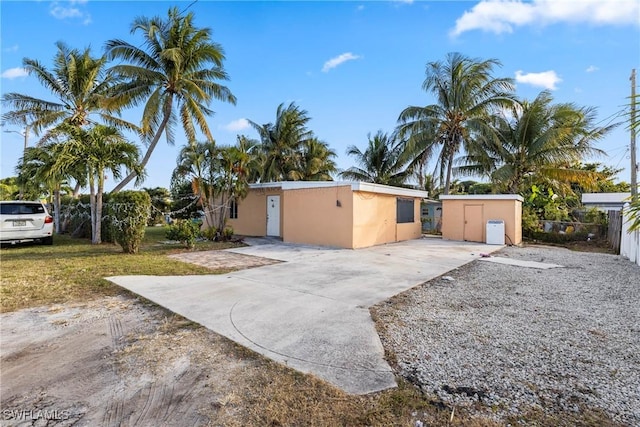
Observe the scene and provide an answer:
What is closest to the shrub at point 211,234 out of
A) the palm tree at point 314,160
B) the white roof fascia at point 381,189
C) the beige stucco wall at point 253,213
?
the beige stucco wall at point 253,213

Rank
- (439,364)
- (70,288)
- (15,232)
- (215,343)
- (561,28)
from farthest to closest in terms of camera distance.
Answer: (15,232)
(561,28)
(70,288)
(215,343)
(439,364)

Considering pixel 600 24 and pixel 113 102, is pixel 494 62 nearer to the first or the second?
pixel 600 24

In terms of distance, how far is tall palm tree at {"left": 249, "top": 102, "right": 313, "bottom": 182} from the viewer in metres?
20.6

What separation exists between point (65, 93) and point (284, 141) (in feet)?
37.2

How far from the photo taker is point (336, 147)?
2323cm

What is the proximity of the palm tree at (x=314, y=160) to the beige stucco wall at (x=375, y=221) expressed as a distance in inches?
342

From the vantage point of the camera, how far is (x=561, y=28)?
24.2 ft

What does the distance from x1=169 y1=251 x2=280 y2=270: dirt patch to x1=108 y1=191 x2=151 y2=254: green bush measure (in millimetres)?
1225

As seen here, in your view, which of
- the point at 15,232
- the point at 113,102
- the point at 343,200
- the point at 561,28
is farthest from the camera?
the point at 113,102

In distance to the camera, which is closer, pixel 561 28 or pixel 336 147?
pixel 561 28

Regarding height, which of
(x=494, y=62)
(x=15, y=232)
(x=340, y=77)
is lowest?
(x=15, y=232)

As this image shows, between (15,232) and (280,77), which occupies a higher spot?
(280,77)

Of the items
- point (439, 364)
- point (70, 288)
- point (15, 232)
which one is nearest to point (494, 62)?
point (439, 364)

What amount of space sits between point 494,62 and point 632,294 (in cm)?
1524
